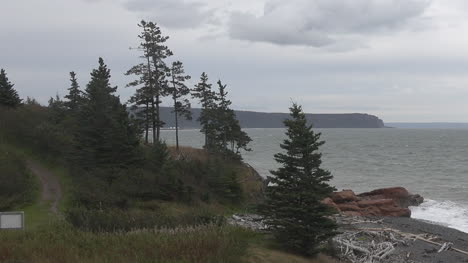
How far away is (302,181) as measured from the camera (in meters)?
17.0

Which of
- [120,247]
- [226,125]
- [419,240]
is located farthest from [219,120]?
[120,247]

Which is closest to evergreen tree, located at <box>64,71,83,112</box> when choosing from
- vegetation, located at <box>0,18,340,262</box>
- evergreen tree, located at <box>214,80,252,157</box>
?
vegetation, located at <box>0,18,340,262</box>

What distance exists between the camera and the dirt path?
2620cm

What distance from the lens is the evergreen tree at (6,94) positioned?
42.8 metres

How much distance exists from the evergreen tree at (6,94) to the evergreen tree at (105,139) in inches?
562

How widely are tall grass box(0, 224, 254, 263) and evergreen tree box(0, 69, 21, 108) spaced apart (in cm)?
3588

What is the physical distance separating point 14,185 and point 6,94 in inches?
809

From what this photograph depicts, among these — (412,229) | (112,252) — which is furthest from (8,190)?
(412,229)

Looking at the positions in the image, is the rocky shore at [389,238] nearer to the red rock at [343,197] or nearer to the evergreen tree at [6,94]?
the red rock at [343,197]

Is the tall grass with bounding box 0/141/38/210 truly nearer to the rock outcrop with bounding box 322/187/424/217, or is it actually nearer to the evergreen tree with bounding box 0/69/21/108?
the evergreen tree with bounding box 0/69/21/108

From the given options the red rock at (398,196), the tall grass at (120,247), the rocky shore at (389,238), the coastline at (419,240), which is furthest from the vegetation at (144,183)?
the red rock at (398,196)

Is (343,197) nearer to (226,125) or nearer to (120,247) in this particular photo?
(226,125)

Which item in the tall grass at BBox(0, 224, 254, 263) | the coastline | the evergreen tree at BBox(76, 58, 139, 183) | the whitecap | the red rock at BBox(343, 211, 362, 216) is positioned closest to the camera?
Result: the tall grass at BBox(0, 224, 254, 263)

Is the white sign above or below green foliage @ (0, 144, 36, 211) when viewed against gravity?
above
